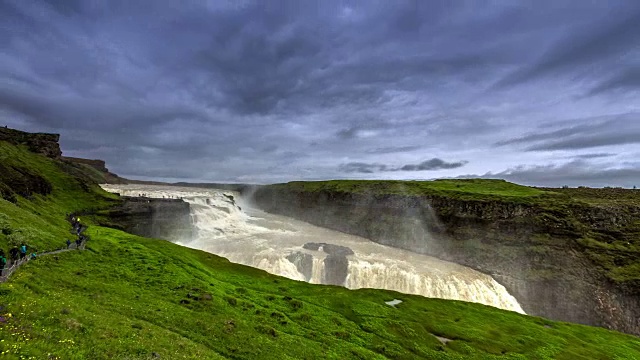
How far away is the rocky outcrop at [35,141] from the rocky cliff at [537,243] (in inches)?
4606

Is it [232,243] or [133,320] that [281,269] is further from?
[133,320]

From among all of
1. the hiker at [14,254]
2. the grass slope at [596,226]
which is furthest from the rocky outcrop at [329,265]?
the hiker at [14,254]

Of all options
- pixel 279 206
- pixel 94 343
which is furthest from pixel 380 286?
pixel 279 206

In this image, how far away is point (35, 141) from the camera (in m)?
123

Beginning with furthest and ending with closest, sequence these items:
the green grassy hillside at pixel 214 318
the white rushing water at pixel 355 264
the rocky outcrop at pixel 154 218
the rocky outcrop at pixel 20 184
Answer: the rocky outcrop at pixel 154 218 < the white rushing water at pixel 355 264 < the rocky outcrop at pixel 20 184 < the green grassy hillside at pixel 214 318

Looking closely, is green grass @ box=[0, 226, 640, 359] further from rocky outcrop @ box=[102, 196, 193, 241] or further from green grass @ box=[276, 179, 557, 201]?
green grass @ box=[276, 179, 557, 201]

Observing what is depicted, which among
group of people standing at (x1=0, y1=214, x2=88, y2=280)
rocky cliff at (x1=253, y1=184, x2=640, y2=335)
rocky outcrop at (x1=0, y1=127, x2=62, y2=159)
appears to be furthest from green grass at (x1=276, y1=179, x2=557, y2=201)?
rocky outcrop at (x1=0, y1=127, x2=62, y2=159)

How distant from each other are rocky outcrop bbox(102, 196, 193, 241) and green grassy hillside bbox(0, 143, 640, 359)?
2796cm

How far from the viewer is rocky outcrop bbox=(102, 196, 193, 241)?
8500 centimetres

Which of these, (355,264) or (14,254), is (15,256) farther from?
(355,264)

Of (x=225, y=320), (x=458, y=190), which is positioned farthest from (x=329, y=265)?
(x=458, y=190)

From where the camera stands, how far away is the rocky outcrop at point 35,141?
116m

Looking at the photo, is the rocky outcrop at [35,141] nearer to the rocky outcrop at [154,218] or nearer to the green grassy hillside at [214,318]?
the rocky outcrop at [154,218]

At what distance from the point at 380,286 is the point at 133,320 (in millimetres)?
52190
